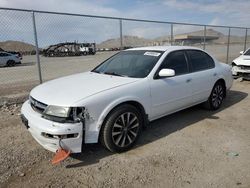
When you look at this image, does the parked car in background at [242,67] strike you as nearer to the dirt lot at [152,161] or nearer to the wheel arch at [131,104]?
the dirt lot at [152,161]

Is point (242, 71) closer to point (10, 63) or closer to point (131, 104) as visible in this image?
point (131, 104)

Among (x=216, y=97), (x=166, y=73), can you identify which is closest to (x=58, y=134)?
(x=166, y=73)

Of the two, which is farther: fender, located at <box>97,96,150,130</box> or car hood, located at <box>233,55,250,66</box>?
car hood, located at <box>233,55,250,66</box>

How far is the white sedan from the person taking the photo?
3293 millimetres

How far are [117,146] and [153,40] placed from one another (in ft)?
26.8

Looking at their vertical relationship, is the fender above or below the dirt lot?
above

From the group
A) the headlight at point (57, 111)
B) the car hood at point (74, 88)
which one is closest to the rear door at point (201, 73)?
the car hood at point (74, 88)

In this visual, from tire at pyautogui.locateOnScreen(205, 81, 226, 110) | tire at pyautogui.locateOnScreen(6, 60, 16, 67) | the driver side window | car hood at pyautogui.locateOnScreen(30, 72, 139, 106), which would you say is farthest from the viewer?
tire at pyautogui.locateOnScreen(6, 60, 16, 67)

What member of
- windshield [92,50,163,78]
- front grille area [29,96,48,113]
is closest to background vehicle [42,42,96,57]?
windshield [92,50,163,78]

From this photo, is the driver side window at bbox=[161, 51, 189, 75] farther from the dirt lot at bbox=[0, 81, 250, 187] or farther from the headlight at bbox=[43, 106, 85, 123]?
the headlight at bbox=[43, 106, 85, 123]

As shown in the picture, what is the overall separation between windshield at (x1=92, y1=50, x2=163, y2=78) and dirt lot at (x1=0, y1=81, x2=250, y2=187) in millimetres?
1191

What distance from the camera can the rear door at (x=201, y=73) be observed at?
5.10 m

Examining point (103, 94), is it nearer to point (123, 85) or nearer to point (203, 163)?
point (123, 85)

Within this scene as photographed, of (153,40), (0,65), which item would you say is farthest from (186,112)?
(0,65)
